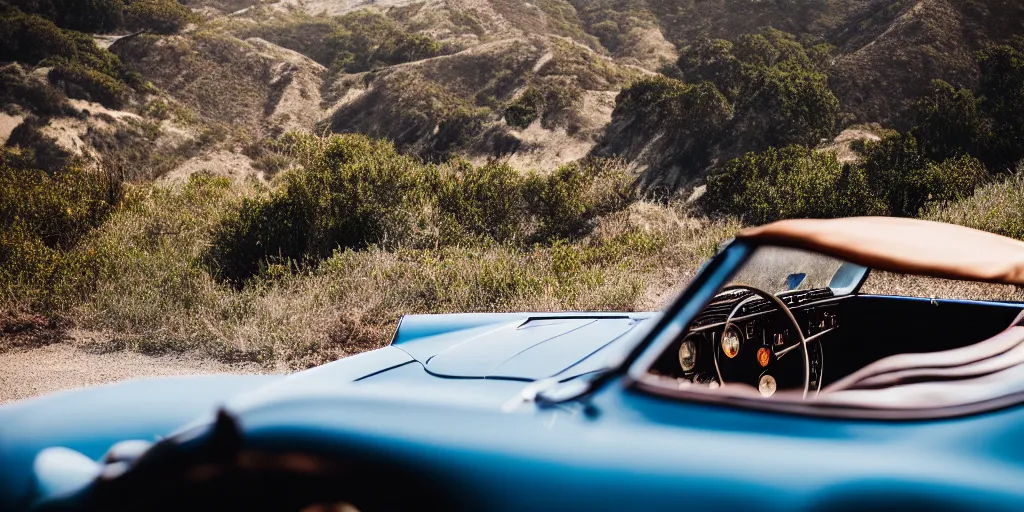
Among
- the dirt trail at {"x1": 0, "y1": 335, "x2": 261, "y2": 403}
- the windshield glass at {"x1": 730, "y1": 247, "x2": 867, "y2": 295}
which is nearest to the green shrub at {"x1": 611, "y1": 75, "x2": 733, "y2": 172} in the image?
the dirt trail at {"x1": 0, "y1": 335, "x2": 261, "y2": 403}

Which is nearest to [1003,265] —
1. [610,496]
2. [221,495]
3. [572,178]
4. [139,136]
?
[610,496]

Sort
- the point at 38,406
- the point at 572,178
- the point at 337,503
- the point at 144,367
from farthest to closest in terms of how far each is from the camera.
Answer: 1. the point at 572,178
2. the point at 144,367
3. the point at 38,406
4. the point at 337,503

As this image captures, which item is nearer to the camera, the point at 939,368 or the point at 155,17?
the point at 939,368

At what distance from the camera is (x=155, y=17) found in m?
40.3

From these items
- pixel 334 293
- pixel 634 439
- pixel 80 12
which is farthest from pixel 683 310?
pixel 80 12

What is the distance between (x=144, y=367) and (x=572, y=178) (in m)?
8.67

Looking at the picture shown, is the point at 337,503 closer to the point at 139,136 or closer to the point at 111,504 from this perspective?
the point at 111,504

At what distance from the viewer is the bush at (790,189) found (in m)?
10.4

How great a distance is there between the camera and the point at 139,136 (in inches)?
1116

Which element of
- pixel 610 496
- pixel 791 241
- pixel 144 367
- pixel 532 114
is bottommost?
pixel 532 114

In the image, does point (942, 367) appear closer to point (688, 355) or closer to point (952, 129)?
point (688, 355)

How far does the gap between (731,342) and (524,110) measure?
87.6ft

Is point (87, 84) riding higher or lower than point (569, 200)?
higher

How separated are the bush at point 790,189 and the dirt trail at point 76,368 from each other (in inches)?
350
